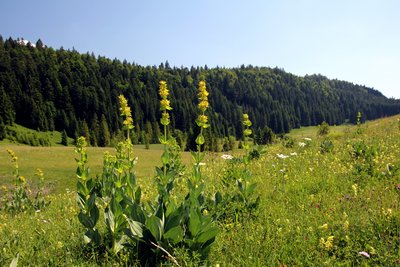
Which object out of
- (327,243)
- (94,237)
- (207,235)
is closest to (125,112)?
(94,237)

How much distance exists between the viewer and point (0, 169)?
147ft

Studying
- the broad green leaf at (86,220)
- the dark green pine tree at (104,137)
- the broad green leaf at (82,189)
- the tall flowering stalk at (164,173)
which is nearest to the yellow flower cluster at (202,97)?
the tall flowering stalk at (164,173)

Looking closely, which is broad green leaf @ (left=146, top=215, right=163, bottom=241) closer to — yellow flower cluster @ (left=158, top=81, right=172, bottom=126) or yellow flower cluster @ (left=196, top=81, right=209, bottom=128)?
yellow flower cluster @ (left=158, top=81, right=172, bottom=126)

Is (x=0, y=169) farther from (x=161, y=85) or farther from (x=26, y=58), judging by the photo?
(x=26, y=58)

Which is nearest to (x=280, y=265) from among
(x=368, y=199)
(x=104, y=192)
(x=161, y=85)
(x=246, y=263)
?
(x=246, y=263)

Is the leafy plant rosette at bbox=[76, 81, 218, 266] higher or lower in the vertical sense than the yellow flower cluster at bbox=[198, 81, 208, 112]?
lower

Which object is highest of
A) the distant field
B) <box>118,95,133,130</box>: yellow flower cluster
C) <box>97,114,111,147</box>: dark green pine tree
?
<box>97,114,111,147</box>: dark green pine tree

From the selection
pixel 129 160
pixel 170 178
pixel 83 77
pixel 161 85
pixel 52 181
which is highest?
pixel 83 77

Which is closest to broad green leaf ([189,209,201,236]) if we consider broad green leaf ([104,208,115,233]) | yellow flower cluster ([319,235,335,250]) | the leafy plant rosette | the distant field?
the leafy plant rosette

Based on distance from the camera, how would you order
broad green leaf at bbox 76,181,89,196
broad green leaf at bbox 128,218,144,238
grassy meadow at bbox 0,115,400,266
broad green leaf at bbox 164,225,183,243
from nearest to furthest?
broad green leaf at bbox 164,225,183,243, grassy meadow at bbox 0,115,400,266, broad green leaf at bbox 128,218,144,238, broad green leaf at bbox 76,181,89,196

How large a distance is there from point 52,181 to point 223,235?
37.8 metres

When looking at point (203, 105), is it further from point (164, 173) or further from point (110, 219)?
point (110, 219)

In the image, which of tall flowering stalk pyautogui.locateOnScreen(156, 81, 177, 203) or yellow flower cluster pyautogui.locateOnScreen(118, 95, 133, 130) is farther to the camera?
yellow flower cluster pyautogui.locateOnScreen(118, 95, 133, 130)

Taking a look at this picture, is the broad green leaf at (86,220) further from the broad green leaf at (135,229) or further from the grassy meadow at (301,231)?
the broad green leaf at (135,229)
